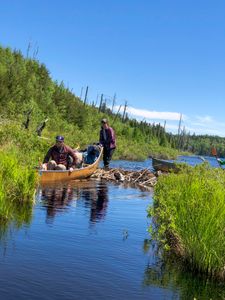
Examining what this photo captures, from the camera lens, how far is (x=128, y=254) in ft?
28.1

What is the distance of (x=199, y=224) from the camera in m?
7.54

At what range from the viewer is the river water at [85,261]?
6.41 m

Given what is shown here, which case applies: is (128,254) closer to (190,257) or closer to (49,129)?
(190,257)

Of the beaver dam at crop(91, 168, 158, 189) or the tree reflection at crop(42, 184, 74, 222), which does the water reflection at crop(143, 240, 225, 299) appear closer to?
the tree reflection at crop(42, 184, 74, 222)

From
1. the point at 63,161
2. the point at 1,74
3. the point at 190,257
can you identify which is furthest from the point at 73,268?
the point at 1,74

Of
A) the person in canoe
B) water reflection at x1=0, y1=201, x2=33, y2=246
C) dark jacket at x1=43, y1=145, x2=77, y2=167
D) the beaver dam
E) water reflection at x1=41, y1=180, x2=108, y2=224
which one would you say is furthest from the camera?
the beaver dam

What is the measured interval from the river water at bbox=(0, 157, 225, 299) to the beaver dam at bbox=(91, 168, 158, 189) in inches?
377

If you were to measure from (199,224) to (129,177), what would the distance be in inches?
604

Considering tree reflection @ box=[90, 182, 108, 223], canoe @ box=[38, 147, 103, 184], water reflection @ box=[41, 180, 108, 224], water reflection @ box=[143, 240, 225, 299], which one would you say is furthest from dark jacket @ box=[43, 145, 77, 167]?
water reflection @ box=[143, 240, 225, 299]

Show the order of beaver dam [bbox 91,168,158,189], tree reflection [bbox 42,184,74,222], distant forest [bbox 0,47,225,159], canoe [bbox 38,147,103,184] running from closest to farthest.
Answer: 1. tree reflection [bbox 42,184,74,222]
2. canoe [bbox 38,147,103,184]
3. beaver dam [bbox 91,168,158,189]
4. distant forest [bbox 0,47,225,159]

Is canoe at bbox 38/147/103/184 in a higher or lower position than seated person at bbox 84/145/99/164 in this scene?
lower

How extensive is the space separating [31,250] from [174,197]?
101 inches

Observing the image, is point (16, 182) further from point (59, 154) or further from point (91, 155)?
point (91, 155)

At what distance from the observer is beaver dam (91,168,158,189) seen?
22003 mm
